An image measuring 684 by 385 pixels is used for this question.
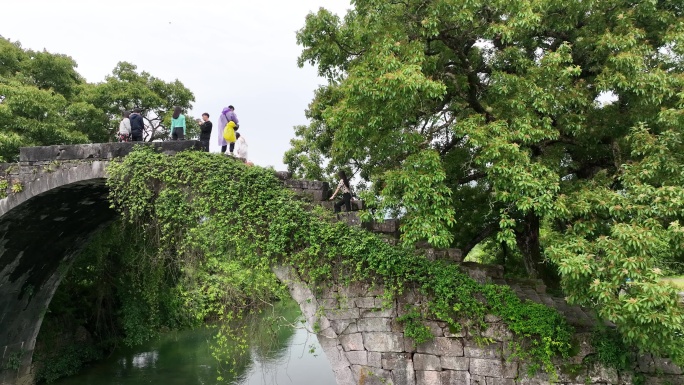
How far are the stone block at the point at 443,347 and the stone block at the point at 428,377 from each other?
0.79 feet

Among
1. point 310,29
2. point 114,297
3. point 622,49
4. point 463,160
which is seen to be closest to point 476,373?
point 463,160

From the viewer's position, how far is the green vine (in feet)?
17.7

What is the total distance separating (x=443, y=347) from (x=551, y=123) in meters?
3.17

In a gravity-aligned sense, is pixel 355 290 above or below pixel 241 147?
below

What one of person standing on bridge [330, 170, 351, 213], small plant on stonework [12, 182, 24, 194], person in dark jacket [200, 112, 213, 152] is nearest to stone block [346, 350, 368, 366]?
person standing on bridge [330, 170, 351, 213]

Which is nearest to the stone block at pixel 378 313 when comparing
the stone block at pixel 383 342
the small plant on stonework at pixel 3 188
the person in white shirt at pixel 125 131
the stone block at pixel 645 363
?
the stone block at pixel 383 342

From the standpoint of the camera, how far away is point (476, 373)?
212 inches

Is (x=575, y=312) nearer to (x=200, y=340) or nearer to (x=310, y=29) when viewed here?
(x=310, y=29)

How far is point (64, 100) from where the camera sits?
39.9ft

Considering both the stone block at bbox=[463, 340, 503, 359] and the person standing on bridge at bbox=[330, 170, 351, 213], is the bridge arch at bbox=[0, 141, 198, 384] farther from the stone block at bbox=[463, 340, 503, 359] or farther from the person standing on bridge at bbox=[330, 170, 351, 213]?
the stone block at bbox=[463, 340, 503, 359]

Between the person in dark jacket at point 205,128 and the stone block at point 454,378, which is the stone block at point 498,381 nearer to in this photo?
the stone block at point 454,378

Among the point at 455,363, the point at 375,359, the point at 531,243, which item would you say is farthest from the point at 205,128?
the point at 531,243

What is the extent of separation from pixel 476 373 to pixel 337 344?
1.75 meters

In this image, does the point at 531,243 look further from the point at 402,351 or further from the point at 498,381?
the point at 402,351
